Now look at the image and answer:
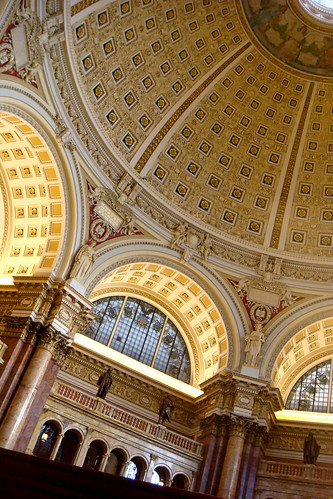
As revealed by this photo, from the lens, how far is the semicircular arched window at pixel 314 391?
25.7 meters

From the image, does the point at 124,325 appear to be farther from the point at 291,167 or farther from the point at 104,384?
the point at 291,167

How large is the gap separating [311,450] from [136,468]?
299 inches

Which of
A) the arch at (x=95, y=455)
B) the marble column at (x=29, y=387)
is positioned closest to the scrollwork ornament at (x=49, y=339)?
the marble column at (x=29, y=387)

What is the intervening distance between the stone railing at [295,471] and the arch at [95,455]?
688 centimetres

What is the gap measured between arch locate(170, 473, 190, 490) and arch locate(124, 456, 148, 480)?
1.49 m

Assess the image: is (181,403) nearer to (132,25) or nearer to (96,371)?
(96,371)

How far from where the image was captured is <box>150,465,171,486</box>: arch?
68.1ft

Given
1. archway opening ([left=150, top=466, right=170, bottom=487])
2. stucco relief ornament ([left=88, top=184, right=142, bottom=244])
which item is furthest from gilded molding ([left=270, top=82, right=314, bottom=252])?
archway opening ([left=150, top=466, right=170, bottom=487])

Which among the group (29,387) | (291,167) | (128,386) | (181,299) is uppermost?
(291,167)

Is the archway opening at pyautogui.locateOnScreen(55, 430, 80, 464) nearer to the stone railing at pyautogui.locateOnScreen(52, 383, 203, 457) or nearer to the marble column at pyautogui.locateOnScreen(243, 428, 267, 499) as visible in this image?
the stone railing at pyautogui.locateOnScreen(52, 383, 203, 457)

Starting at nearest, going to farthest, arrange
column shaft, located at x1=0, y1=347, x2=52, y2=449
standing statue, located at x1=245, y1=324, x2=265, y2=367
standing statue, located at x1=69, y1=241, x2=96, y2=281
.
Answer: column shaft, located at x1=0, y1=347, x2=52, y2=449 → standing statue, located at x1=69, y1=241, x2=96, y2=281 → standing statue, located at x1=245, y1=324, x2=265, y2=367

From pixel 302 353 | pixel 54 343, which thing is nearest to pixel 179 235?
pixel 54 343

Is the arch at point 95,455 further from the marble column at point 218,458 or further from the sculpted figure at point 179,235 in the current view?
the sculpted figure at point 179,235

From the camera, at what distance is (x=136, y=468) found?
20.7 meters
